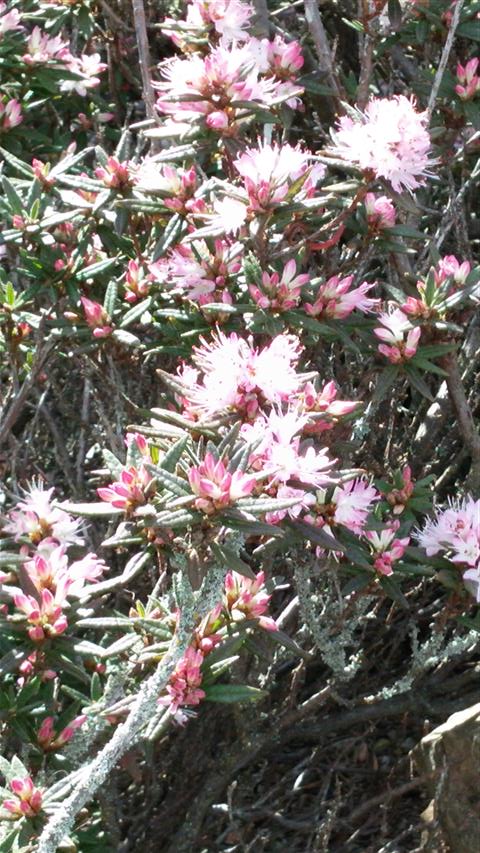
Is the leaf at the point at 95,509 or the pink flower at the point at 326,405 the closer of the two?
the leaf at the point at 95,509

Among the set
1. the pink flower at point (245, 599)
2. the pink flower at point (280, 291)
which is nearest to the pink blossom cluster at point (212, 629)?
the pink flower at point (245, 599)

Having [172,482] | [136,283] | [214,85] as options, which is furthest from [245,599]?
[214,85]

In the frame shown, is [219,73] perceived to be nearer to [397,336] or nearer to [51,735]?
[397,336]

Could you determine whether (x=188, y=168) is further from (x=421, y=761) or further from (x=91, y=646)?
(x=421, y=761)

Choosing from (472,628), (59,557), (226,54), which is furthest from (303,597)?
(226,54)

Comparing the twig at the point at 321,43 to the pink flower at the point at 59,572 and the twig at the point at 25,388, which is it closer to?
the twig at the point at 25,388

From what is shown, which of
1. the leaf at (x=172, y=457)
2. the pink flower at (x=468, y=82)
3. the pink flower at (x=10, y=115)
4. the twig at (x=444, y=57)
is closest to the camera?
the leaf at (x=172, y=457)

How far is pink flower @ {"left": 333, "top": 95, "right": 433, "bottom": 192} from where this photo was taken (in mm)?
2400

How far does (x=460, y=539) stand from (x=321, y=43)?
1349 mm

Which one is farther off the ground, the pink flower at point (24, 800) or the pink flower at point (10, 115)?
the pink flower at point (10, 115)

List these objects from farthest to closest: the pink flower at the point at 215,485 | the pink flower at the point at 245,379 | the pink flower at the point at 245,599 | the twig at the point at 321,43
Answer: the twig at the point at 321,43, the pink flower at the point at 245,599, the pink flower at the point at 245,379, the pink flower at the point at 215,485

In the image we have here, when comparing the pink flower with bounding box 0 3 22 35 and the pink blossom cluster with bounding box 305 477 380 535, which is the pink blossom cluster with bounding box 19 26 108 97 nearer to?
the pink flower with bounding box 0 3 22 35

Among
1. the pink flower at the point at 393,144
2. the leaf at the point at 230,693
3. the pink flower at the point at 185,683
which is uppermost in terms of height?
the pink flower at the point at 393,144

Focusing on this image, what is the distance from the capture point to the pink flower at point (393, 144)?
2.40 metres
